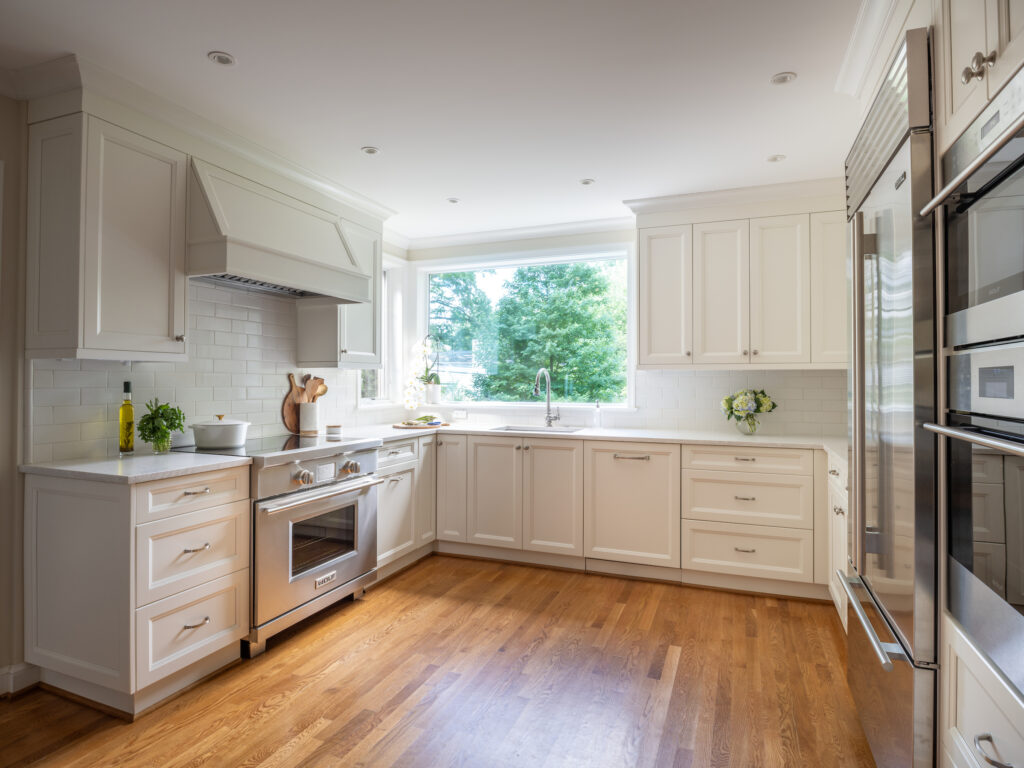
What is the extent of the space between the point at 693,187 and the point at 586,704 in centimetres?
293

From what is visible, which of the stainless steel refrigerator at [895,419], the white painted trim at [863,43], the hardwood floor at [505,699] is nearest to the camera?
the stainless steel refrigerator at [895,419]

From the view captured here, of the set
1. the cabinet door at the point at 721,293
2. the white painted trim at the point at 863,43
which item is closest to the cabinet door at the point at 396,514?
the cabinet door at the point at 721,293

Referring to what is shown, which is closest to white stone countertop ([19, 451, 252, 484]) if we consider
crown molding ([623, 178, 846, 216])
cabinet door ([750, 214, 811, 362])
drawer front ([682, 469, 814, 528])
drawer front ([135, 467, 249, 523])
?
drawer front ([135, 467, 249, 523])

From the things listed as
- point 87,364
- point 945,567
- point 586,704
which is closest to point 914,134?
point 945,567

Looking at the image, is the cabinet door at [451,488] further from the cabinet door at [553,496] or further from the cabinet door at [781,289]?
the cabinet door at [781,289]

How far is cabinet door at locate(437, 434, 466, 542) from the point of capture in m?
4.19

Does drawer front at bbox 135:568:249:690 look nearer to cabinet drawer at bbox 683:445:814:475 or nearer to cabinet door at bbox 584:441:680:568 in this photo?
cabinet door at bbox 584:441:680:568

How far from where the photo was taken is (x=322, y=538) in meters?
3.06

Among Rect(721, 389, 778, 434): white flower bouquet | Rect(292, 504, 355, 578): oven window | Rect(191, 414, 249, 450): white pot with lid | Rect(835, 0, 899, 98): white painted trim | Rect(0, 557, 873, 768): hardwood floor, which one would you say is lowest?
Rect(0, 557, 873, 768): hardwood floor

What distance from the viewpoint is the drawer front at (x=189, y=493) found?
2184 millimetres

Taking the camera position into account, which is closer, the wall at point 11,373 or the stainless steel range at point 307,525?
the wall at point 11,373

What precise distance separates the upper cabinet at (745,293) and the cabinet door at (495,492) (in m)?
1.14

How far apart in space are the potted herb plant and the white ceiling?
1356 mm

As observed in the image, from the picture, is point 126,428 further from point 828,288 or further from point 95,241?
point 828,288
